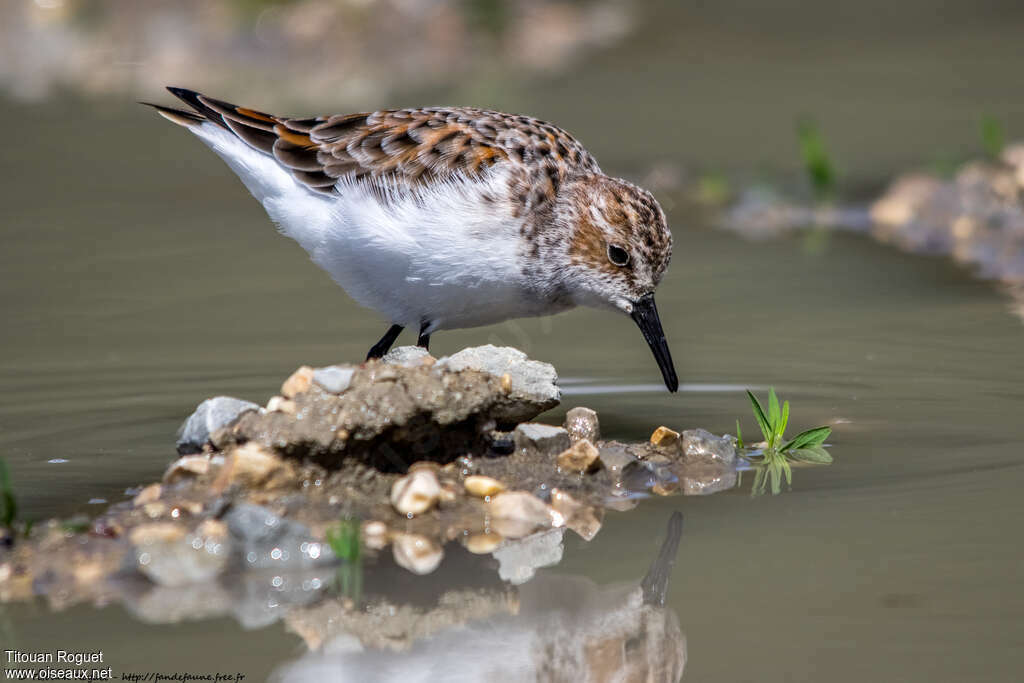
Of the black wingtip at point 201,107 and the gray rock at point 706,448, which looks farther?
the black wingtip at point 201,107

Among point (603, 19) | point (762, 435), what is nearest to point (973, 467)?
point (762, 435)

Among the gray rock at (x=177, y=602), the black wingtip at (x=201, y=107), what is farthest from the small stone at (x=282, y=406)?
the black wingtip at (x=201, y=107)

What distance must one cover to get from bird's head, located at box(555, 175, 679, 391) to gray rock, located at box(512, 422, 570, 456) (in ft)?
3.76

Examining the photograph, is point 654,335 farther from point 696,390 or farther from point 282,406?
point 282,406

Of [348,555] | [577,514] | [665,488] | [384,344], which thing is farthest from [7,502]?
[384,344]

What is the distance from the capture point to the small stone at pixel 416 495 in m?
5.58

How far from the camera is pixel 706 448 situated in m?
6.26

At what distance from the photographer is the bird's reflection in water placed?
4289 millimetres

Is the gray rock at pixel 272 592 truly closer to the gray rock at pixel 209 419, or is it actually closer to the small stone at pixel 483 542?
the small stone at pixel 483 542

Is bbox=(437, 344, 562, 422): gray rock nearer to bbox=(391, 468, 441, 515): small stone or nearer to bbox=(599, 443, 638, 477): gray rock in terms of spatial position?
bbox=(599, 443, 638, 477): gray rock

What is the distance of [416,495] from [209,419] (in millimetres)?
1013

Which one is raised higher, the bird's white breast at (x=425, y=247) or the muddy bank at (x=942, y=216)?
the muddy bank at (x=942, y=216)

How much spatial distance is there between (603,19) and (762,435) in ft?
50.0

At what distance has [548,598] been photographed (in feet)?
16.0
